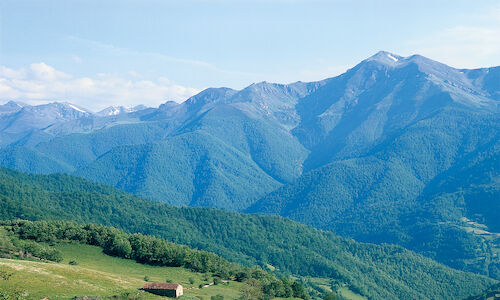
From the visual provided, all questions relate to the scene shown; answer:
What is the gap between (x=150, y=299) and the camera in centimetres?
9438

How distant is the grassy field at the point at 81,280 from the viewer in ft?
292

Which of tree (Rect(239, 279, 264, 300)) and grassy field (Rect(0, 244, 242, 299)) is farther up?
grassy field (Rect(0, 244, 242, 299))

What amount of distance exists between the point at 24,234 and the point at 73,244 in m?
15.7

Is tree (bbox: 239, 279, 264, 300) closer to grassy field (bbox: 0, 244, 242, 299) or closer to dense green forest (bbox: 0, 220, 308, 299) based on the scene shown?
grassy field (bbox: 0, 244, 242, 299)

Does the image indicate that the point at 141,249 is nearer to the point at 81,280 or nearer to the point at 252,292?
the point at 252,292

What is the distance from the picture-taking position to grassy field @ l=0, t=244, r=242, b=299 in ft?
292

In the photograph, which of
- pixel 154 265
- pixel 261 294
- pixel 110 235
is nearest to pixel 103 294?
pixel 261 294

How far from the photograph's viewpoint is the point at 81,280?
9831 centimetres

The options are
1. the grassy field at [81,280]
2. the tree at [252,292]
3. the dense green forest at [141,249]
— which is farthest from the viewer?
the dense green forest at [141,249]

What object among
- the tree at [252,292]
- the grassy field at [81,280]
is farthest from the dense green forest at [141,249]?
the grassy field at [81,280]

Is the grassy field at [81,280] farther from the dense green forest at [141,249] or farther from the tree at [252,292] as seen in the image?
the dense green forest at [141,249]

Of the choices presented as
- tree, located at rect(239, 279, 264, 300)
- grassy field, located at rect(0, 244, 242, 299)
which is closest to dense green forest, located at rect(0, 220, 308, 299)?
tree, located at rect(239, 279, 264, 300)

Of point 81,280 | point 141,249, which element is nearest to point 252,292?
point 141,249

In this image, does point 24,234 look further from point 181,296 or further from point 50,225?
point 181,296
